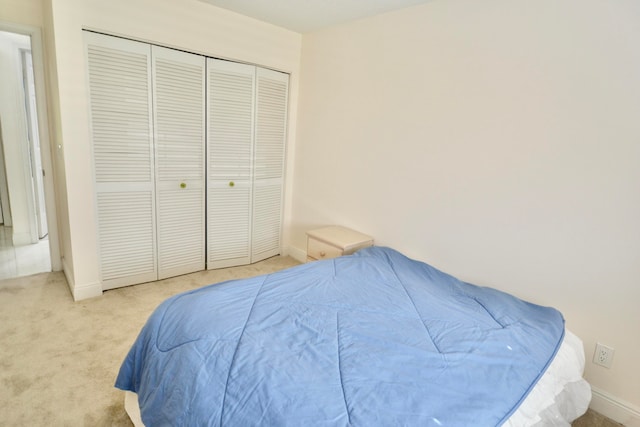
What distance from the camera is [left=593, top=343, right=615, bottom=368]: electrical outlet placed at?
5.81 ft

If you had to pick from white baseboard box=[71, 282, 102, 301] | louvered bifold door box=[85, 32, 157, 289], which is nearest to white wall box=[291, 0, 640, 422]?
louvered bifold door box=[85, 32, 157, 289]

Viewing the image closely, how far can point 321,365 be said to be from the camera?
4.03ft

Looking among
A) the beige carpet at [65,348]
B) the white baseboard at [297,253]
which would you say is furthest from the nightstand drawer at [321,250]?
the beige carpet at [65,348]

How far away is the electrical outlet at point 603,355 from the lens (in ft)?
5.81

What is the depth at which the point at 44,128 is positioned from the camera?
2.78 meters

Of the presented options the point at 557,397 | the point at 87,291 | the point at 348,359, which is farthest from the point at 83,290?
the point at 557,397

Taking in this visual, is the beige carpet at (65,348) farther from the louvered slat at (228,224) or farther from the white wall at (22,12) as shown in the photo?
the white wall at (22,12)

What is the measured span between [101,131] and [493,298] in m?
2.85

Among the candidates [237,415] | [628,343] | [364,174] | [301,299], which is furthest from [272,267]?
[628,343]

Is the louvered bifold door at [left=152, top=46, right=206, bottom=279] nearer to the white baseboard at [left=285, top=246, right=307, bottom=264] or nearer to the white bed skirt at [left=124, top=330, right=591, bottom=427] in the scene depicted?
the white baseboard at [left=285, top=246, right=307, bottom=264]

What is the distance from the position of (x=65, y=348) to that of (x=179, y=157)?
1573mm

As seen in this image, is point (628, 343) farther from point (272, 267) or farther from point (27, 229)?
point (27, 229)

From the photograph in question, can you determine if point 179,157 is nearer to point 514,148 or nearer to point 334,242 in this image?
point 334,242

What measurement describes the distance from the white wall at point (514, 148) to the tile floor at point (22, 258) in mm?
3036
